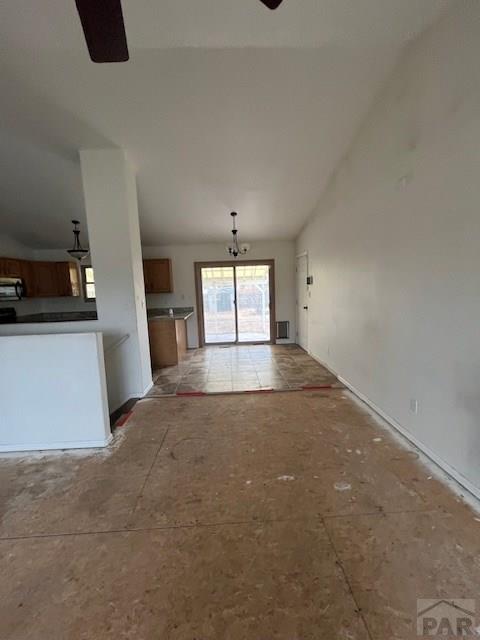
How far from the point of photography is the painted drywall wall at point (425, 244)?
5.88 feet

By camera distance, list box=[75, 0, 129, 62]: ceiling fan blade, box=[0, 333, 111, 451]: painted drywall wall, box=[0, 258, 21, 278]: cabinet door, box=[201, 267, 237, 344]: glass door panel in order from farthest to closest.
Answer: box=[201, 267, 237, 344]: glass door panel → box=[0, 258, 21, 278]: cabinet door → box=[0, 333, 111, 451]: painted drywall wall → box=[75, 0, 129, 62]: ceiling fan blade

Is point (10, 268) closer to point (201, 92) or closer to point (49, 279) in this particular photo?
point (49, 279)

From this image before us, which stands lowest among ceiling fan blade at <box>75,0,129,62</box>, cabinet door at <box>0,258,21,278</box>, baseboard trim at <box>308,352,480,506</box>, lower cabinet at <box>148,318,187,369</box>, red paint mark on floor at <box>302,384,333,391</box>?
red paint mark on floor at <box>302,384,333,391</box>

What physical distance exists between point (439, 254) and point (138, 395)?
137 inches

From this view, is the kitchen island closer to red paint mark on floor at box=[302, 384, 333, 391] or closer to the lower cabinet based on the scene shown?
the lower cabinet

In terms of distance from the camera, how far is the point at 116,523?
1.74 m

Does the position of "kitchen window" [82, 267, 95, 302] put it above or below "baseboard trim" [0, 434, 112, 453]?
above

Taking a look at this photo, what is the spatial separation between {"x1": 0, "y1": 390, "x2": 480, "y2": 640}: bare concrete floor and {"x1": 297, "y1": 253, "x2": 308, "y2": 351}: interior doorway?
3719mm

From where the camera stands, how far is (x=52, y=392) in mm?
2514

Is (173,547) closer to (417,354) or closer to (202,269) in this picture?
(417,354)

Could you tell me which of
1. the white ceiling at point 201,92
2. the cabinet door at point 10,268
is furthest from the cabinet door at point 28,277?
the white ceiling at point 201,92

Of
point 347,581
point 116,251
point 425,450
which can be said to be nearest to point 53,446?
point 116,251

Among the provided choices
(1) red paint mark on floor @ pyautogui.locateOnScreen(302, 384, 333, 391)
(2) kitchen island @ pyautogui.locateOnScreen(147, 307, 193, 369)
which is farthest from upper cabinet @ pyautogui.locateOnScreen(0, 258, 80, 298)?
(1) red paint mark on floor @ pyautogui.locateOnScreen(302, 384, 333, 391)

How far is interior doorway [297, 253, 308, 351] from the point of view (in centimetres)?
606
